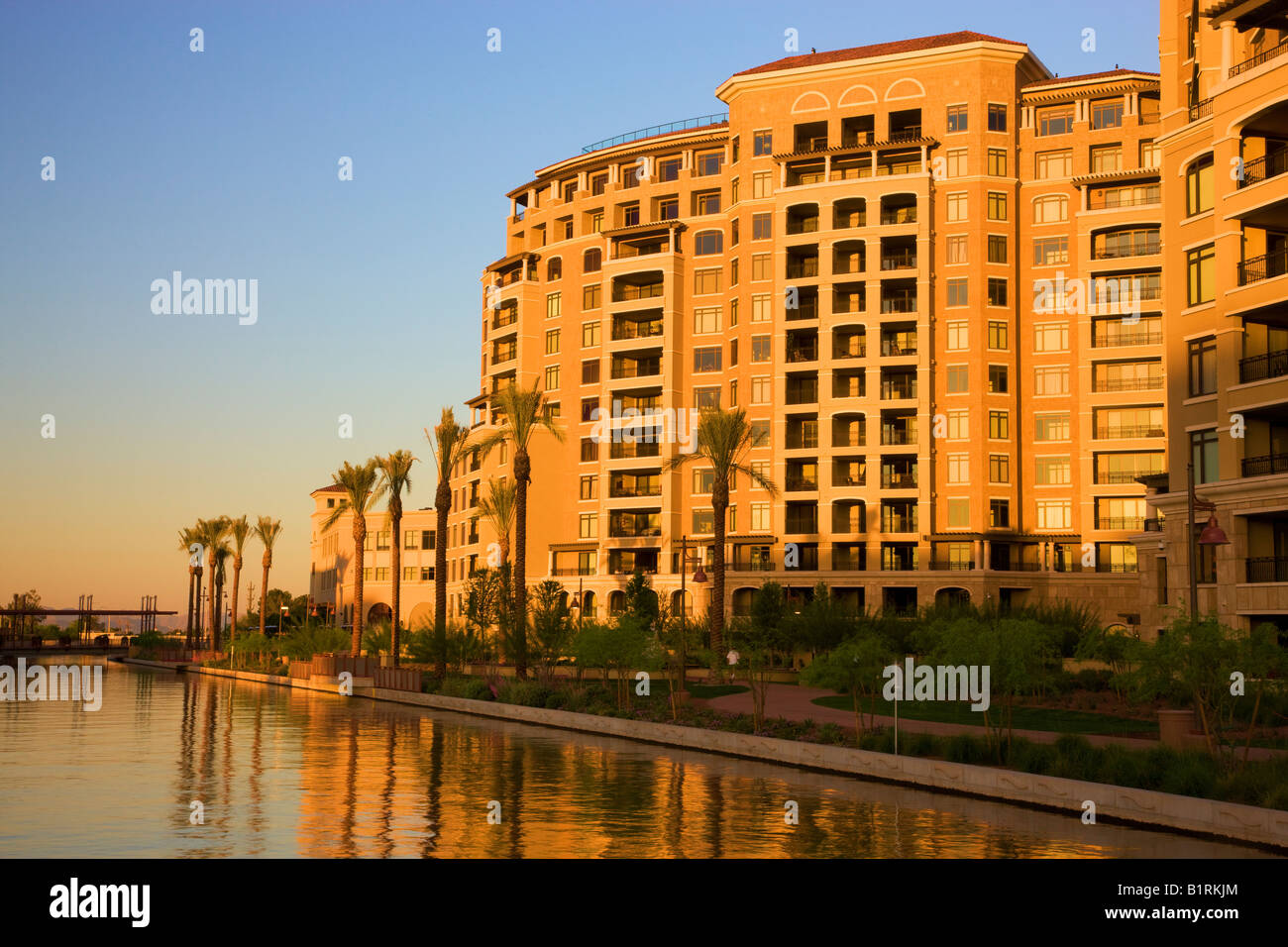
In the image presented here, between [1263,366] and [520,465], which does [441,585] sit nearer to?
[520,465]

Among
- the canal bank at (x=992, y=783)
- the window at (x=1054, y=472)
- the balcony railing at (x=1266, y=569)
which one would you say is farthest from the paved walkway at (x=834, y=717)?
the window at (x=1054, y=472)

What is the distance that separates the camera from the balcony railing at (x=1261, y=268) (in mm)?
42156

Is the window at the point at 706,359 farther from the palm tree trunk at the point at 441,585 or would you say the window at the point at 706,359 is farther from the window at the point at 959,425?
the palm tree trunk at the point at 441,585

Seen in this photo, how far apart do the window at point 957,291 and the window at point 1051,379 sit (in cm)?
634

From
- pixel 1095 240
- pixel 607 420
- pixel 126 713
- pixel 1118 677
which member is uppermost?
pixel 1095 240

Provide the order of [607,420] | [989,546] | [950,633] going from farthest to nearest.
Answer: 1. [607,420]
2. [989,546]
3. [950,633]

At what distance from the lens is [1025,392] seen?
7938cm

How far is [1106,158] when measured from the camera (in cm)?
7894

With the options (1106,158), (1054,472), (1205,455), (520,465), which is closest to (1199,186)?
(1205,455)

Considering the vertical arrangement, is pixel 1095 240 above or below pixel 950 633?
above
